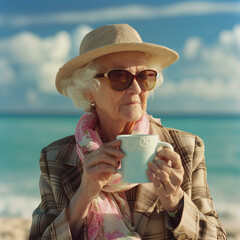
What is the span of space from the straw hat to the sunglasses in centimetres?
17

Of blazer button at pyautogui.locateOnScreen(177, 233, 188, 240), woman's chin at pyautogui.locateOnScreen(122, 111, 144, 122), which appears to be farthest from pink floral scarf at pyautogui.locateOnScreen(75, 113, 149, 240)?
blazer button at pyautogui.locateOnScreen(177, 233, 188, 240)

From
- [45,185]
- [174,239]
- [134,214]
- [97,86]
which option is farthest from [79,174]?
[174,239]

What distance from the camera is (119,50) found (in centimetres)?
234

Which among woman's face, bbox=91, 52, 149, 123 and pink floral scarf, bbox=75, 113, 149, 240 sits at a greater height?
woman's face, bbox=91, 52, 149, 123

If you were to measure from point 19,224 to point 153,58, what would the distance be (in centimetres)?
670

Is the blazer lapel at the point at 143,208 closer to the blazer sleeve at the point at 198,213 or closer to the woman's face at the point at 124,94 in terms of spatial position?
the blazer sleeve at the point at 198,213

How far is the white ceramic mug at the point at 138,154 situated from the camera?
1696 mm

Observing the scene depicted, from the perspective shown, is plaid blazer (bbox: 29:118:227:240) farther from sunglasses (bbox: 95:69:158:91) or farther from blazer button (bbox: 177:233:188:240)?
sunglasses (bbox: 95:69:158:91)

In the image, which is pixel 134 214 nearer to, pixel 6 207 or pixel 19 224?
pixel 19 224

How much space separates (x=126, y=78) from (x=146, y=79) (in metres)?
0.16

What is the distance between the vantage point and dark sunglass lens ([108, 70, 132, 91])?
2297 millimetres

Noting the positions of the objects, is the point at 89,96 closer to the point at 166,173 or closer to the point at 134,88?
the point at 134,88

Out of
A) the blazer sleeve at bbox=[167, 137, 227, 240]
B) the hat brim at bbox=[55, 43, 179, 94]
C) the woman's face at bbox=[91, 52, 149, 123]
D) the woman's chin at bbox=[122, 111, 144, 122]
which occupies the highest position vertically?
the hat brim at bbox=[55, 43, 179, 94]

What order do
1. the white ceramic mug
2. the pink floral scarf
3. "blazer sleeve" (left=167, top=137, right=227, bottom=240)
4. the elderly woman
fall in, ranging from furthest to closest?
the pink floral scarf < the elderly woman < "blazer sleeve" (left=167, top=137, right=227, bottom=240) < the white ceramic mug
